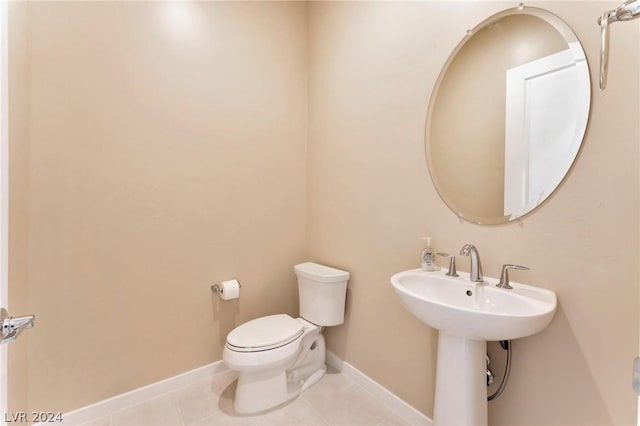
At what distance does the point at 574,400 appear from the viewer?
1.02 meters

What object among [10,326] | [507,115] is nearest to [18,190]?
[10,326]

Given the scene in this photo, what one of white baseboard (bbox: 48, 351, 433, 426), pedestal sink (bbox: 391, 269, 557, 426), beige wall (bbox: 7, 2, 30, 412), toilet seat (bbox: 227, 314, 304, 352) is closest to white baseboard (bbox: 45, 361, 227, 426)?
white baseboard (bbox: 48, 351, 433, 426)

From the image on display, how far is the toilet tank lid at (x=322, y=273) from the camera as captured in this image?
1.83 metres

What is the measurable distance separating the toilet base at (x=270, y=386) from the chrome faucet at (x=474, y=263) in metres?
1.07

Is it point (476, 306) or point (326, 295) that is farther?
point (326, 295)

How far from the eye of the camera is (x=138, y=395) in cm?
165

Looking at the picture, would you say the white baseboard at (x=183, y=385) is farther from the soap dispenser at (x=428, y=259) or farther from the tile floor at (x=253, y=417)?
the soap dispenser at (x=428, y=259)

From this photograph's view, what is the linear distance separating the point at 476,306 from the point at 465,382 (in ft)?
0.95

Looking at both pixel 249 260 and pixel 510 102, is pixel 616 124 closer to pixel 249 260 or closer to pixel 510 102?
pixel 510 102

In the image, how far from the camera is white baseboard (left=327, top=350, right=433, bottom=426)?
149 cm

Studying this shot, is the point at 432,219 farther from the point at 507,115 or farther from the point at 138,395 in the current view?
the point at 138,395

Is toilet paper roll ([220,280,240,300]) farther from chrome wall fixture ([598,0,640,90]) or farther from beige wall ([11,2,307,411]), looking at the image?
chrome wall fixture ([598,0,640,90])

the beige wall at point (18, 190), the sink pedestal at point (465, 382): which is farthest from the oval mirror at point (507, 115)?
the beige wall at point (18, 190)

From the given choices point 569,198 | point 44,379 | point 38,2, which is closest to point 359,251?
point 569,198
